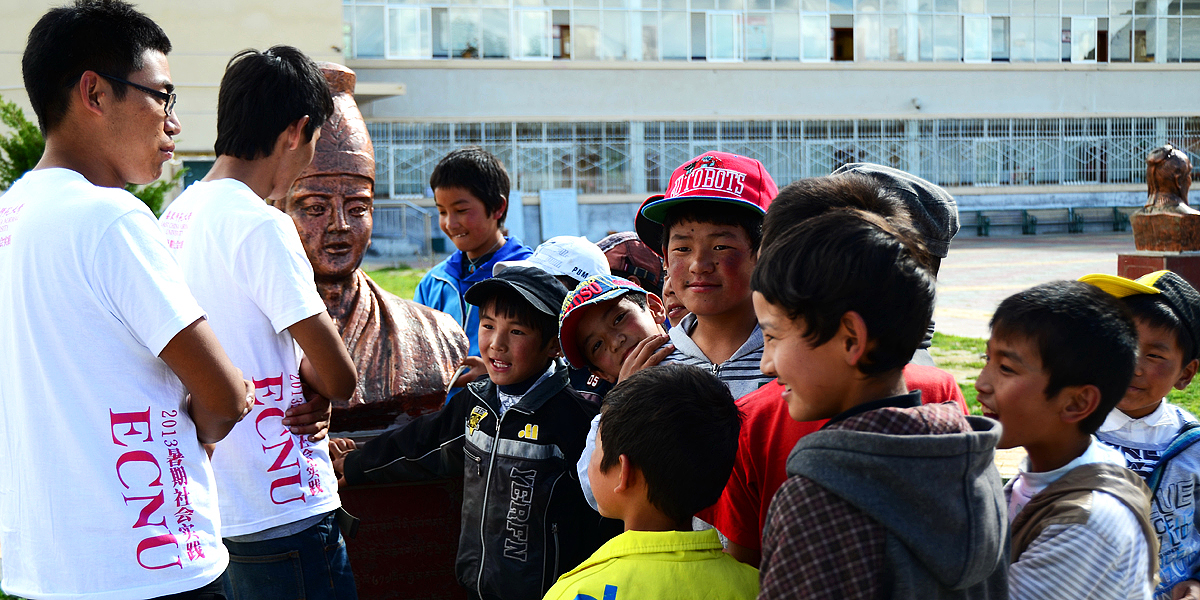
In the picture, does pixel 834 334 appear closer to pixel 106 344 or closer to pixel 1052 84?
pixel 106 344

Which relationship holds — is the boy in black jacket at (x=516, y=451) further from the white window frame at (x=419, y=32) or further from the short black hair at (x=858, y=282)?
the white window frame at (x=419, y=32)

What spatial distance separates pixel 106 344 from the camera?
1549 millimetres

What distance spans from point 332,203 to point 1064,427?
2175 mm

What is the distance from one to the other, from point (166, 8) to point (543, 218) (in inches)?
328

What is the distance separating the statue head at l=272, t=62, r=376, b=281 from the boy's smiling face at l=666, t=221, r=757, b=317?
4.44 feet

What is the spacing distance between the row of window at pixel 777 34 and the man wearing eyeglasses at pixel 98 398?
65.1 ft

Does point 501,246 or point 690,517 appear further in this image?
point 501,246

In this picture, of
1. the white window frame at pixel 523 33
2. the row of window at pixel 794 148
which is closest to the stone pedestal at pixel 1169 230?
the row of window at pixel 794 148

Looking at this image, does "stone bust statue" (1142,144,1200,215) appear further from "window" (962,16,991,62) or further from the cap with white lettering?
"window" (962,16,991,62)

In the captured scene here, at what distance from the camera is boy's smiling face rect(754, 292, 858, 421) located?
1233mm

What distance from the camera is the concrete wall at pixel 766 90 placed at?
20.4 meters


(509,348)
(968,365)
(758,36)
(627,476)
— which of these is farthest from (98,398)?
(758,36)

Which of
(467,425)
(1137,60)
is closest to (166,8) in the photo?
(467,425)

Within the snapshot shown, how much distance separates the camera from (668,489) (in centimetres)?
160
